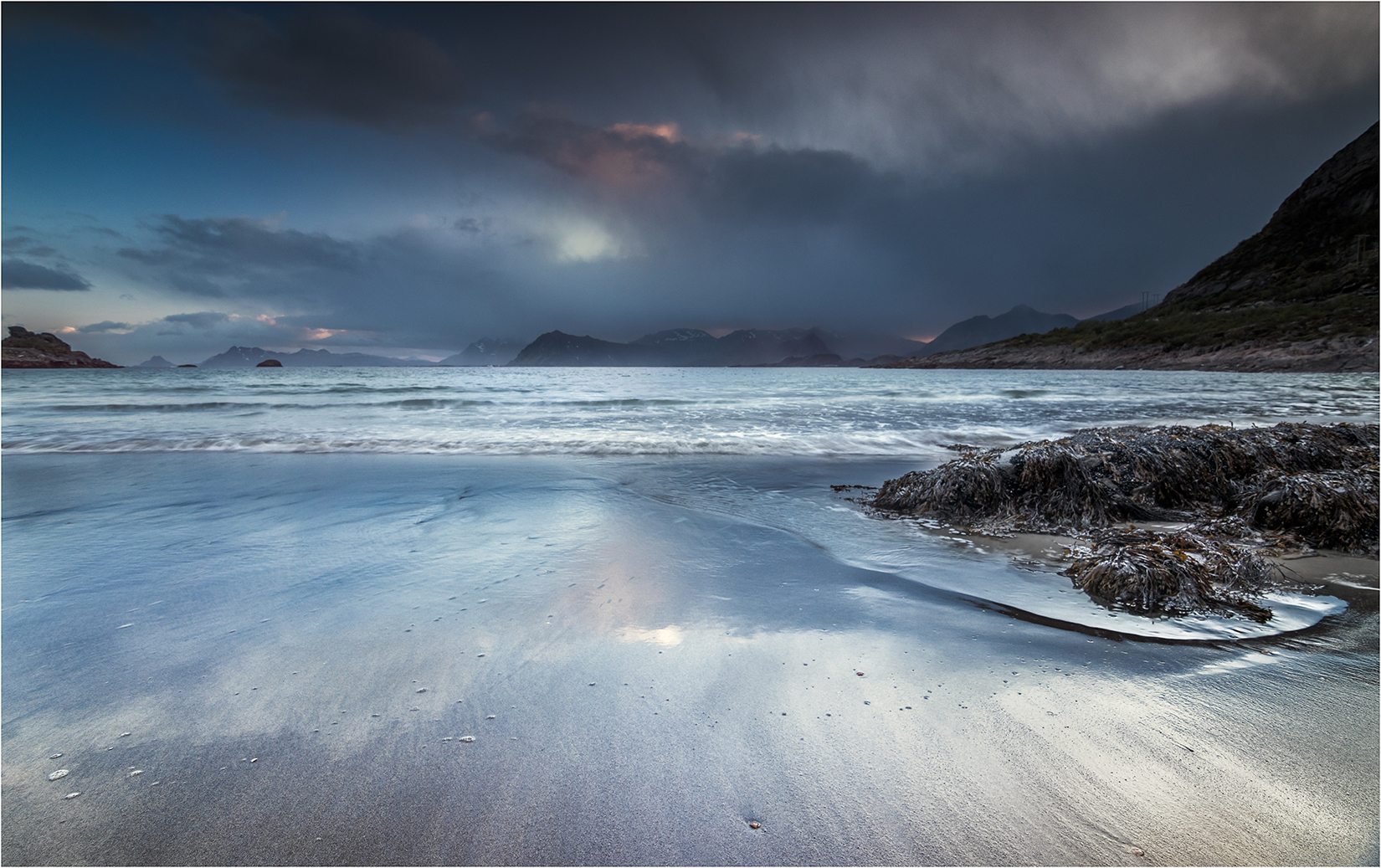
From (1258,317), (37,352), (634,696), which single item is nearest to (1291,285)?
(1258,317)

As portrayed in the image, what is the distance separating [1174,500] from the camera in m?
4.77

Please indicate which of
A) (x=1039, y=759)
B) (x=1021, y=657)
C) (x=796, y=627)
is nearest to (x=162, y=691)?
(x=796, y=627)

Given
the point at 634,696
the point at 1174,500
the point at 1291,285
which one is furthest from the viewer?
the point at 1291,285

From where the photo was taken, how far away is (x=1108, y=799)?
1.53 m

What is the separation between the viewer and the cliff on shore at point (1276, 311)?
163ft

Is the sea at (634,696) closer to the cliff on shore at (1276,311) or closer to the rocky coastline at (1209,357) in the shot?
the rocky coastline at (1209,357)

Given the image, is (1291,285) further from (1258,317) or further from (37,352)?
(37,352)

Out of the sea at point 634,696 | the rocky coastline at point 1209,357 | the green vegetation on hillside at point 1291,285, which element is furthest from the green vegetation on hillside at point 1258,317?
the sea at point 634,696

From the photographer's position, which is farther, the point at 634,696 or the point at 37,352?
the point at 37,352

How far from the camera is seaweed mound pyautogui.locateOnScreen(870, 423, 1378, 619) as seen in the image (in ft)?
9.62

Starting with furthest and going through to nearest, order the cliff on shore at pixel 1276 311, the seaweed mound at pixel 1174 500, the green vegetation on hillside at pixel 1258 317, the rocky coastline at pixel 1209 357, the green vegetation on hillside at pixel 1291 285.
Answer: the green vegetation on hillside at pixel 1291 285 < the green vegetation on hillside at pixel 1258 317 < the cliff on shore at pixel 1276 311 < the rocky coastline at pixel 1209 357 < the seaweed mound at pixel 1174 500

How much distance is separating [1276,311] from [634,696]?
92626mm

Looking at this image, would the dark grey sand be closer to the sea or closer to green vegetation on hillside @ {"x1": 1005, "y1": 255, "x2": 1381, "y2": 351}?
the sea

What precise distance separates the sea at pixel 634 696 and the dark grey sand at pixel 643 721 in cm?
1
